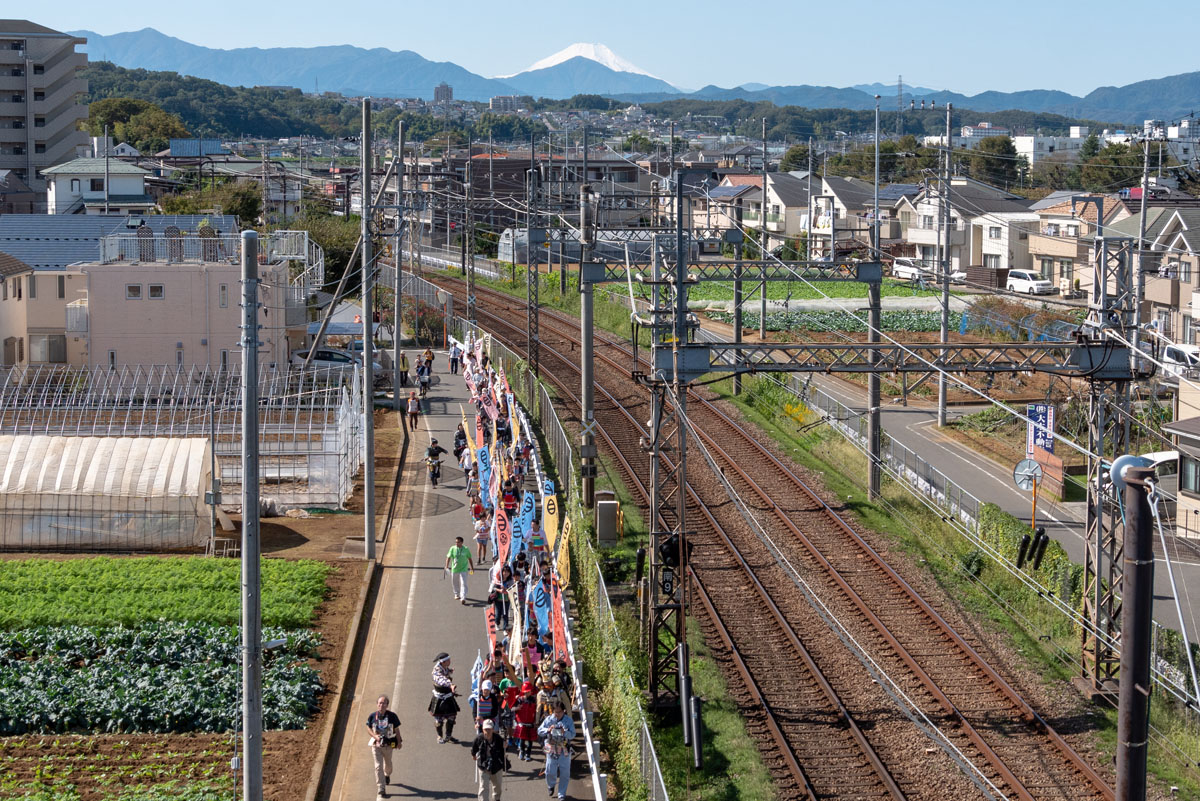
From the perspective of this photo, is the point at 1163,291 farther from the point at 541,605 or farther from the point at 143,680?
the point at 143,680

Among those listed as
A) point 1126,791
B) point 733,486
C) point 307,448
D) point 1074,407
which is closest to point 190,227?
point 307,448

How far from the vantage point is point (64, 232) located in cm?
4053

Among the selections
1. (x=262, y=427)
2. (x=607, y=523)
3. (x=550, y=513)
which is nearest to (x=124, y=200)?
(x=262, y=427)

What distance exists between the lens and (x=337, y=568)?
62.1 feet

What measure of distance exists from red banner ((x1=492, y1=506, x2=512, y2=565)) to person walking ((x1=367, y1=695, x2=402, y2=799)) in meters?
4.32

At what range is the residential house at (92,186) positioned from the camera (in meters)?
54.1

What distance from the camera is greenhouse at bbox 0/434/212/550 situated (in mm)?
19906

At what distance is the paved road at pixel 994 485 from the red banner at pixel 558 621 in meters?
8.18

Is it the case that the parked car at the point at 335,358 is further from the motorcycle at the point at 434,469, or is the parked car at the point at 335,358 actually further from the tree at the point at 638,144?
the tree at the point at 638,144

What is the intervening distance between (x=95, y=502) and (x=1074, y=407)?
20.3 metres

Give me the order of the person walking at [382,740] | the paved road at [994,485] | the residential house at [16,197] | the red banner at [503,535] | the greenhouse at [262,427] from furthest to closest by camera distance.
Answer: the residential house at [16,197]
the greenhouse at [262,427]
the paved road at [994,485]
the red banner at [503,535]
the person walking at [382,740]

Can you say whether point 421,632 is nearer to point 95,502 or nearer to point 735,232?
point 95,502

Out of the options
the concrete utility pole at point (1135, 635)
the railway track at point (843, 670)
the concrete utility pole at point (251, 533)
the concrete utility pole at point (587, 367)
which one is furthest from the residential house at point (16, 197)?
the concrete utility pole at point (1135, 635)

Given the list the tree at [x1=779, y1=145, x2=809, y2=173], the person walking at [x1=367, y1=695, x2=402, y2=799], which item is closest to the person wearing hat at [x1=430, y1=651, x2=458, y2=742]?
the person walking at [x1=367, y1=695, x2=402, y2=799]
